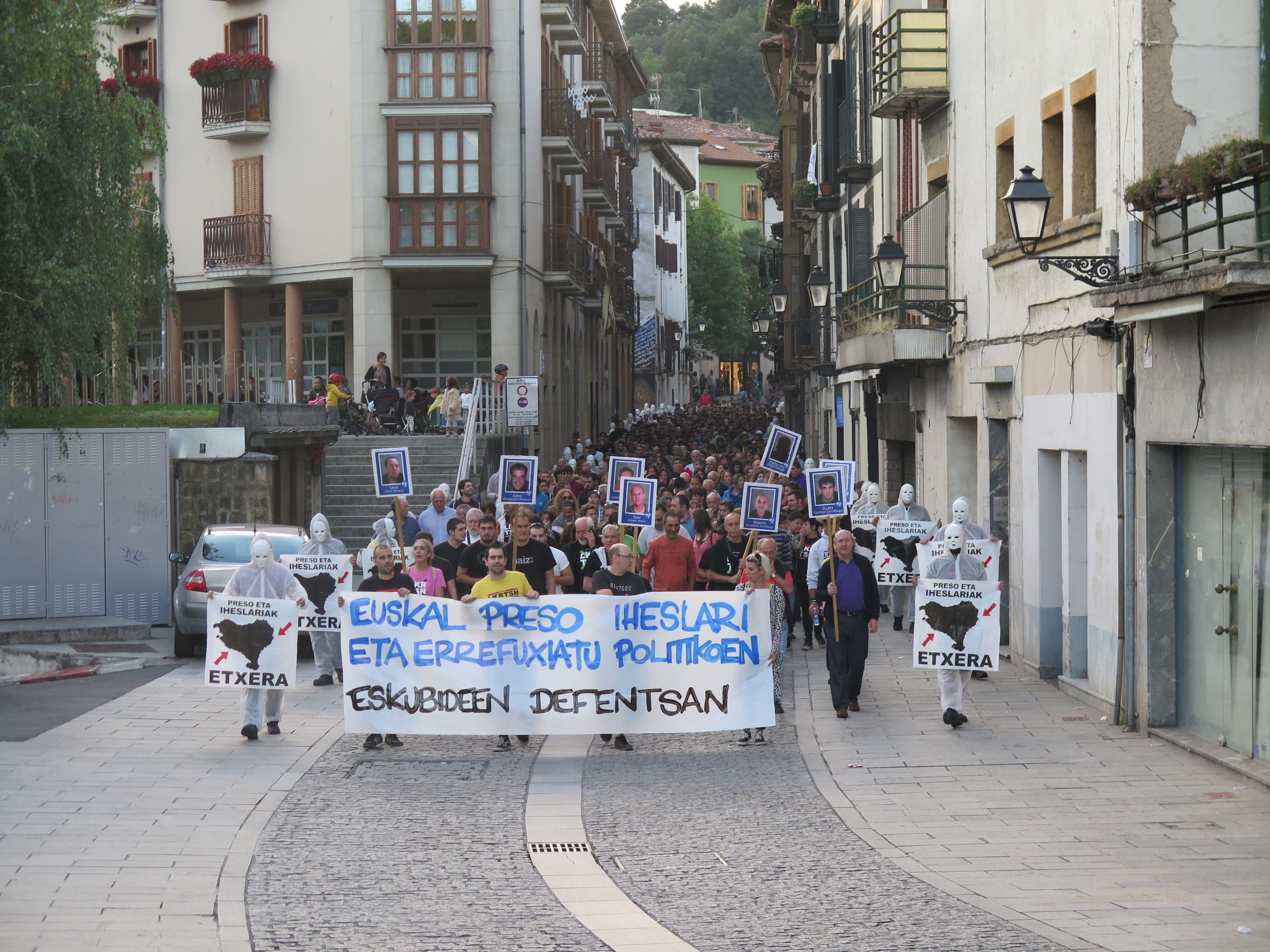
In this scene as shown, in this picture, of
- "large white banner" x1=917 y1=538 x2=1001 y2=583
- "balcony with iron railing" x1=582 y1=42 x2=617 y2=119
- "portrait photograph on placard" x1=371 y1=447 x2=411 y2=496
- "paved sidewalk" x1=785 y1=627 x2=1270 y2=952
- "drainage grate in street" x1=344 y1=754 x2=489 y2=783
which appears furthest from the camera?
"balcony with iron railing" x1=582 y1=42 x2=617 y2=119

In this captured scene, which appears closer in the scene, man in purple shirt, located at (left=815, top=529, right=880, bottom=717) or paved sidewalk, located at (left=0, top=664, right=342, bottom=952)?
paved sidewalk, located at (left=0, top=664, right=342, bottom=952)

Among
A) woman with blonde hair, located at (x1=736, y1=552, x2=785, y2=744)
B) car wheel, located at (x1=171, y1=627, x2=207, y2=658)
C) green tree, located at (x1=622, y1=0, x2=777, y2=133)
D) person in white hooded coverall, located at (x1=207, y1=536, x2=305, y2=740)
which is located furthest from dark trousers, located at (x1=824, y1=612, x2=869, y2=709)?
green tree, located at (x1=622, y1=0, x2=777, y2=133)

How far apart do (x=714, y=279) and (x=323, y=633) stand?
8016 cm

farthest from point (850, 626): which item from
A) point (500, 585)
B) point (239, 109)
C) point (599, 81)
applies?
point (599, 81)

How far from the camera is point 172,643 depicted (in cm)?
1973

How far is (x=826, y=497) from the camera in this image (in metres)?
18.9

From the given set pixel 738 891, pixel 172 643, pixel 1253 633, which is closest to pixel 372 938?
pixel 738 891

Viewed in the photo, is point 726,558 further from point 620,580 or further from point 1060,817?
point 1060,817

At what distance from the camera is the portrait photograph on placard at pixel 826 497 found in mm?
18844

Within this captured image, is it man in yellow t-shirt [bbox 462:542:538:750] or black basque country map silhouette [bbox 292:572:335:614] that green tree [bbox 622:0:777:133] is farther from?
man in yellow t-shirt [bbox 462:542:538:750]

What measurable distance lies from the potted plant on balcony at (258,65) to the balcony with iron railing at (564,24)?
6.90 meters

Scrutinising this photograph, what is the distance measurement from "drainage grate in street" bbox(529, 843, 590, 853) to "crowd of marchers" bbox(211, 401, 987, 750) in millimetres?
3223

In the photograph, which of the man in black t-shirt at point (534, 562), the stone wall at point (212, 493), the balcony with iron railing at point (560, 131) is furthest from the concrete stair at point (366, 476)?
the man in black t-shirt at point (534, 562)

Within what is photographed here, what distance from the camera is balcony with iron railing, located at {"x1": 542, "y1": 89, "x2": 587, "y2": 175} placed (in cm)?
4191
